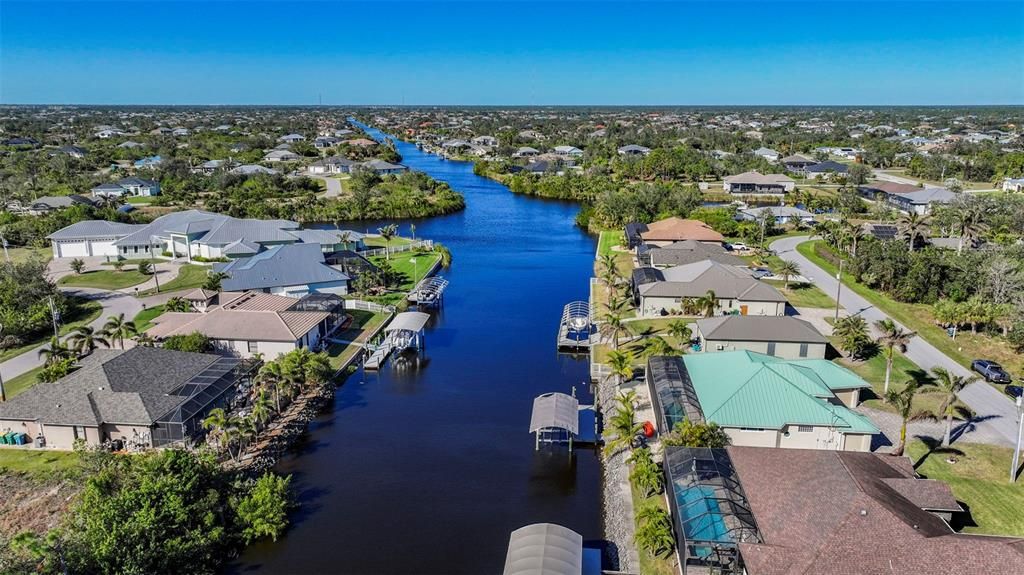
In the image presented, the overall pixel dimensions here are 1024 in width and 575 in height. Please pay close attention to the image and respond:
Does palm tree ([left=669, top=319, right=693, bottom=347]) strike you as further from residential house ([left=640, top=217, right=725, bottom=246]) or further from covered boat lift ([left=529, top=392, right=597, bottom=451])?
residential house ([left=640, top=217, right=725, bottom=246])

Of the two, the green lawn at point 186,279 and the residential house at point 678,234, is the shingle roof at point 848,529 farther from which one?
the green lawn at point 186,279

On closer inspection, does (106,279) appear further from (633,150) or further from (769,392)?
(633,150)

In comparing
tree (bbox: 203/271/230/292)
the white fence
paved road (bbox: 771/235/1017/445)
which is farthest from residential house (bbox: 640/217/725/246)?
tree (bbox: 203/271/230/292)

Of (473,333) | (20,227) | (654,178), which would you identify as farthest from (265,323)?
(654,178)

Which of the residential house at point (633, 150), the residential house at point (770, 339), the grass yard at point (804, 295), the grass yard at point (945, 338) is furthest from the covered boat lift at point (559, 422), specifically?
the residential house at point (633, 150)

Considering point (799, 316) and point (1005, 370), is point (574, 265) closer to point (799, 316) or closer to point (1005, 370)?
point (799, 316)

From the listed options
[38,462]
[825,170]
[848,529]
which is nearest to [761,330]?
[848,529]
